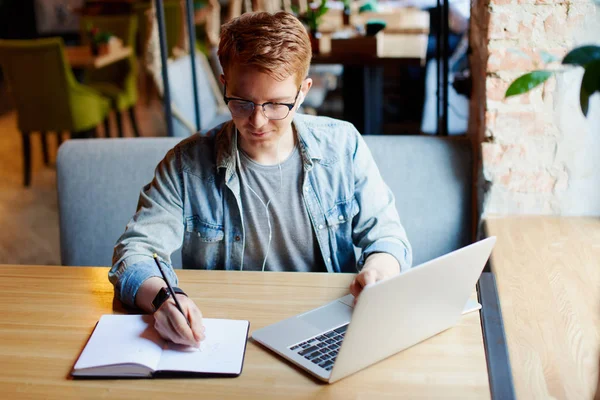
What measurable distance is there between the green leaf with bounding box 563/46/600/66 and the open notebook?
0.71 metres

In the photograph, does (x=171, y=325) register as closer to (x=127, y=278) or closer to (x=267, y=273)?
(x=127, y=278)

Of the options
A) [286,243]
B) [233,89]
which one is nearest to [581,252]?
[286,243]

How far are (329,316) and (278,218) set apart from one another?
39 centimetres

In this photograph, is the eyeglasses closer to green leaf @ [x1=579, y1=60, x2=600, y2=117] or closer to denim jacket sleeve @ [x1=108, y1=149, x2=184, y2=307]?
denim jacket sleeve @ [x1=108, y1=149, x2=184, y2=307]

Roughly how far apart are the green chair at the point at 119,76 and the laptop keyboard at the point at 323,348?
4.11 m

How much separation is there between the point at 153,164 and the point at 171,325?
94cm

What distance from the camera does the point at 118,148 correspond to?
2.10 metres

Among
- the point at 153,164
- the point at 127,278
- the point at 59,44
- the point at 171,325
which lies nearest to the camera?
the point at 171,325

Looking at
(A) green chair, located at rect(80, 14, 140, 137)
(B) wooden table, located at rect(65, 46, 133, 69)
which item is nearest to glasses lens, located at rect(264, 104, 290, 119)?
(B) wooden table, located at rect(65, 46, 133, 69)

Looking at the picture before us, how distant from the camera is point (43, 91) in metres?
4.37

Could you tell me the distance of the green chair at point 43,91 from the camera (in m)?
4.23

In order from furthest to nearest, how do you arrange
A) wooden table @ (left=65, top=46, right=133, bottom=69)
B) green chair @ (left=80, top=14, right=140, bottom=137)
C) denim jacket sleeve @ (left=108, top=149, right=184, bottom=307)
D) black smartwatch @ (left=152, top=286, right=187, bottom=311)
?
green chair @ (left=80, top=14, right=140, bottom=137) < wooden table @ (left=65, top=46, right=133, bottom=69) < denim jacket sleeve @ (left=108, top=149, right=184, bottom=307) < black smartwatch @ (left=152, top=286, right=187, bottom=311)

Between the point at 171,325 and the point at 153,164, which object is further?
the point at 153,164

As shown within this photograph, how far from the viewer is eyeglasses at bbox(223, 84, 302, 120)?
4.69 feet
